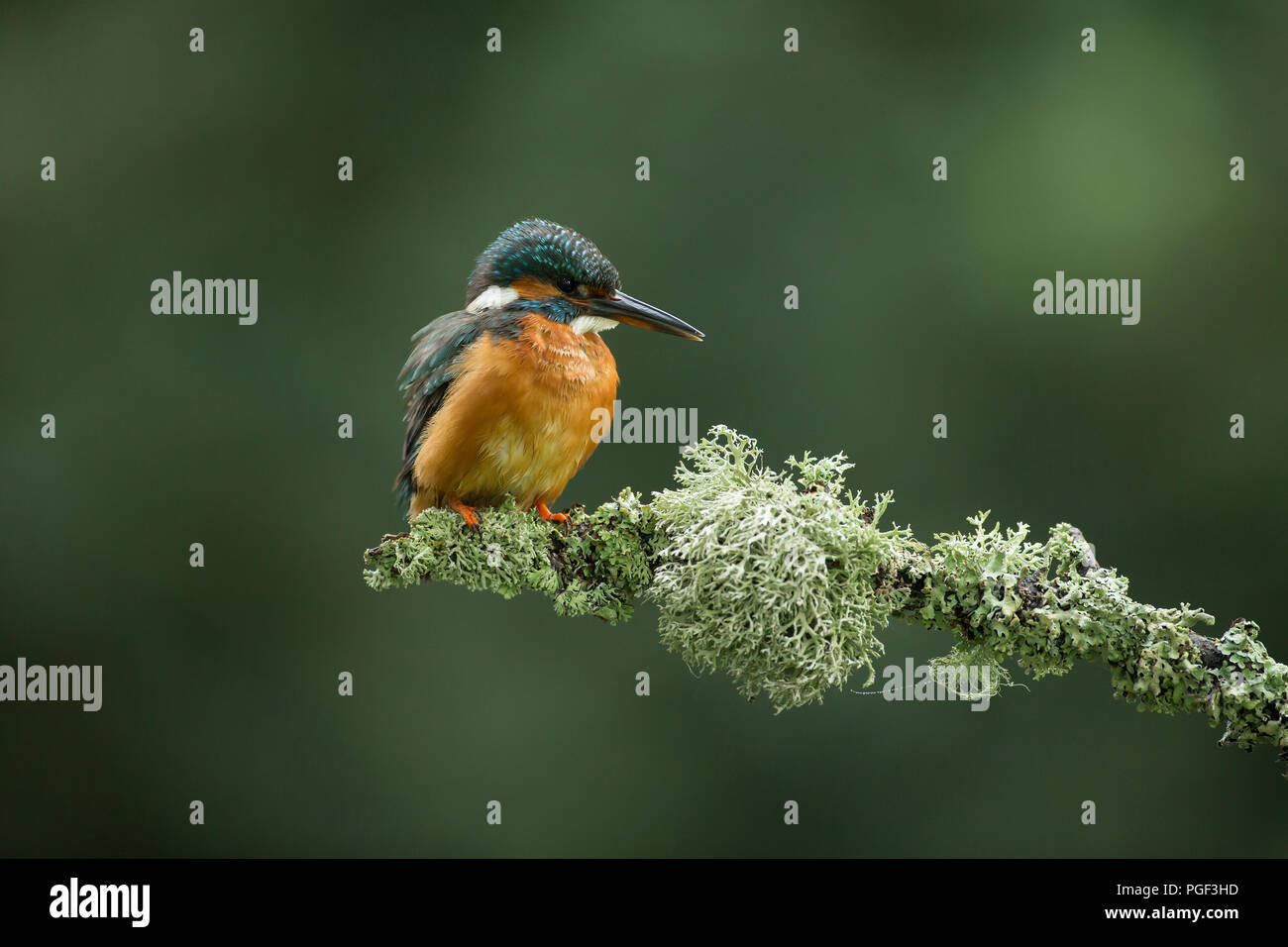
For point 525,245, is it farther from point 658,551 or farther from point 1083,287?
point 1083,287

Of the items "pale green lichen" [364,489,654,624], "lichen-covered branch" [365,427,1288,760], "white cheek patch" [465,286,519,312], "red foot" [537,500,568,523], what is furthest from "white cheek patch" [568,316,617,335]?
"lichen-covered branch" [365,427,1288,760]

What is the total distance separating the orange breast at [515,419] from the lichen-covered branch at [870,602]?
0.54 meters

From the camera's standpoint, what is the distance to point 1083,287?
5.34m

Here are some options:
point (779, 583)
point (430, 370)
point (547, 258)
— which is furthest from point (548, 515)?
point (779, 583)

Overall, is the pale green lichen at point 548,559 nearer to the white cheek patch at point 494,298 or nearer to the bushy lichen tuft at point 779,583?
the bushy lichen tuft at point 779,583

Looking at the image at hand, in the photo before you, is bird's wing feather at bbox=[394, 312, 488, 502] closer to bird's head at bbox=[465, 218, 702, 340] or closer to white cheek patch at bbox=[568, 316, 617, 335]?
bird's head at bbox=[465, 218, 702, 340]

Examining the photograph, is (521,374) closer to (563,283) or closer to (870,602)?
(563,283)

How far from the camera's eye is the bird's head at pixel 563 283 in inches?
119

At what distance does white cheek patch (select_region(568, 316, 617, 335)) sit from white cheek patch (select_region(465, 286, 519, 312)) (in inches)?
6.1

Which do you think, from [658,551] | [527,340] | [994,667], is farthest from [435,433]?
[994,667]

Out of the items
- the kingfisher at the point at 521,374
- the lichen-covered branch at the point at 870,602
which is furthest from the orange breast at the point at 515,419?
the lichen-covered branch at the point at 870,602

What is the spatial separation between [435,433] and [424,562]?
47 centimetres

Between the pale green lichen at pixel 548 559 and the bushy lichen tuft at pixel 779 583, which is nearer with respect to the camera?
the bushy lichen tuft at pixel 779 583

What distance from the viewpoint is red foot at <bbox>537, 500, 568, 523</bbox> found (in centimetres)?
280
